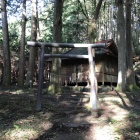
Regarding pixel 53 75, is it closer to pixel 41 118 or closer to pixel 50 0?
pixel 41 118

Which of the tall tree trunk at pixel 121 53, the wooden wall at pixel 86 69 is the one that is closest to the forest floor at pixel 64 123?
the tall tree trunk at pixel 121 53

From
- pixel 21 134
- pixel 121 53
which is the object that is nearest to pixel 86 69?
pixel 121 53

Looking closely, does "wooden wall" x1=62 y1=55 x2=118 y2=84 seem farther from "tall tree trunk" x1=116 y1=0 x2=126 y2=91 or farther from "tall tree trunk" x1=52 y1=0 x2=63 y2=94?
"tall tree trunk" x1=52 y1=0 x2=63 y2=94

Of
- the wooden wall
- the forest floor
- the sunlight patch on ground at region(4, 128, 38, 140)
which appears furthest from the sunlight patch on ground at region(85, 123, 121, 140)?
the wooden wall

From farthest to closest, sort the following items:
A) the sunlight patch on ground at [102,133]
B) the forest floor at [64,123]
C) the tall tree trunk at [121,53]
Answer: the tall tree trunk at [121,53], the forest floor at [64,123], the sunlight patch on ground at [102,133]

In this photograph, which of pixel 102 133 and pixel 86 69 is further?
pixel 86 69

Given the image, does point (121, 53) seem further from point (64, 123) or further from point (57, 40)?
point (64, 123)

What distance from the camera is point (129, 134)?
20.6 ft

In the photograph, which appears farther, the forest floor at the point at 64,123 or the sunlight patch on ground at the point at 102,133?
the forest floor at the point at 64,123

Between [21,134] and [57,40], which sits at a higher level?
[57,40]

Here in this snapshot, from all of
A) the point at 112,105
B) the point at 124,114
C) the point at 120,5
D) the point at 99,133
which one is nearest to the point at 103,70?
the point at 120,5

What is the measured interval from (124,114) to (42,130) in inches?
113

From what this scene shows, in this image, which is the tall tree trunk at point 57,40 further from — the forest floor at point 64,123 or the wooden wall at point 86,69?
the wooden wall at point 86,69

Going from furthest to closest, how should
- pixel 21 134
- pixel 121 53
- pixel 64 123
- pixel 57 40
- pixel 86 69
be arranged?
pixel 86 69, pixel 121 53, pixel 57 40, pixel 64 123, pixel 21 134
